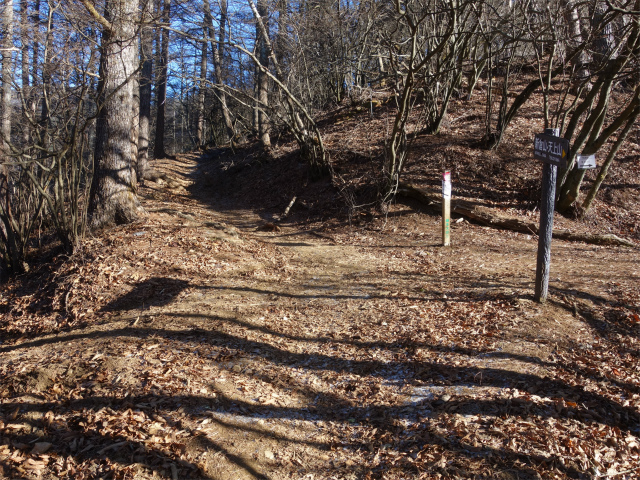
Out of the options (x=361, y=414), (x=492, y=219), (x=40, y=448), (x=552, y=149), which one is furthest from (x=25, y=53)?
(x=492, y=219)

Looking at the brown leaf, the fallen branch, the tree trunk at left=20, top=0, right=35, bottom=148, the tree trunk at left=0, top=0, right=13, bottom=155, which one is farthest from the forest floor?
the tree trunk at left=20, top=0, right=35, bottom=148

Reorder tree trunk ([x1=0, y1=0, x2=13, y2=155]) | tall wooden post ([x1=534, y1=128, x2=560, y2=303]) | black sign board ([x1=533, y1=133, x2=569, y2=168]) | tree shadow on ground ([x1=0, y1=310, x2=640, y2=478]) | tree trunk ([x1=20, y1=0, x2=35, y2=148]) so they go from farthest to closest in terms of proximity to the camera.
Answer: tree trunk ([x1=20, y1=0, x2=35, y2=148]), tree trunk ([x1=0, y1=0, x2=13, y2=155]), tall wooden post ([x1=534, y1=128, x2=560, y2=303]), black sign board ([x1=533, y1=133, x2=569, y2=168]), tree shadow on ground ([x1=0, y1=310, x2=640, y2=478])

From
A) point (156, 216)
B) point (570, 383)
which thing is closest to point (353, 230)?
point (156, 216)

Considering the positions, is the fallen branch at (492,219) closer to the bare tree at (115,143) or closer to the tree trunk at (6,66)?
the bare tree at (115,143)

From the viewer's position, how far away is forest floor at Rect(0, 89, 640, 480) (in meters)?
3.35

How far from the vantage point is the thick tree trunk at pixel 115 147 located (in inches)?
321

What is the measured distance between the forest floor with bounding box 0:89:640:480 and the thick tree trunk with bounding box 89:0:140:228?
0.58m

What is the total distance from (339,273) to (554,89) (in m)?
11.5

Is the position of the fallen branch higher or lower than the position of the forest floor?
higher

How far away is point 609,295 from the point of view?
552 centimetres

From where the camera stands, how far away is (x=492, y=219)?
9359 millimetres

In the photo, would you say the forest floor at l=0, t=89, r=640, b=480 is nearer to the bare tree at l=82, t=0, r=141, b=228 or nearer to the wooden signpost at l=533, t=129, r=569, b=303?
the wooden signpost at l=533, t=129, r=569, b=303

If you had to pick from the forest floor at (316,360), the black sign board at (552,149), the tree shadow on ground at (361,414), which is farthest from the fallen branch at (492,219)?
the tree shadow on ground at (361,414)

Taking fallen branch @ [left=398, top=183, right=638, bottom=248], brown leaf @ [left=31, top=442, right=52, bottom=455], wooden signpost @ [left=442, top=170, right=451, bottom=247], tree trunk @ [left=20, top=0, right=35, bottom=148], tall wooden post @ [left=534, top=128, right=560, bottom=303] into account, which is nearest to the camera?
brown leaf @ [left=31, top=442, right=52, bottom=455]
